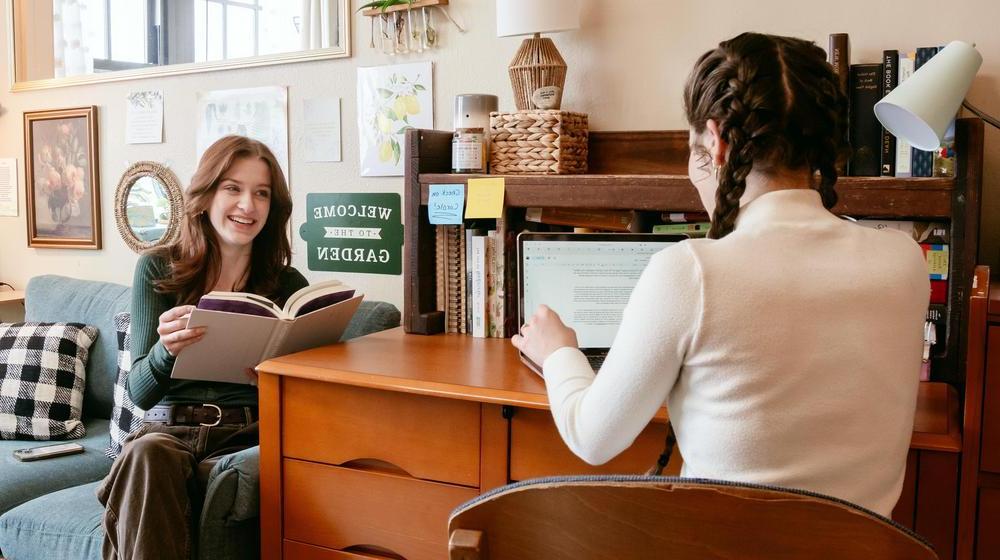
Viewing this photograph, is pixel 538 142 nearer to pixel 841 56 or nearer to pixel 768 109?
pixel 841 56

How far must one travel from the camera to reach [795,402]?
0.93 meters

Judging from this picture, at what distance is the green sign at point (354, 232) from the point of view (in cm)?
239

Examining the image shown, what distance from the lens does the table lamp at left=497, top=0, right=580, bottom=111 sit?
1939 millimetres

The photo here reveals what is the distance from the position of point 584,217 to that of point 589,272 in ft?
0.61

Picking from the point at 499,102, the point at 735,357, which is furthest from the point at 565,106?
the point at 735,357

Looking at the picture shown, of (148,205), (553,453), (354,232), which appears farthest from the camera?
(148,205)

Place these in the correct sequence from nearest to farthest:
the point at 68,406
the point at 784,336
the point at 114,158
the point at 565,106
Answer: the point at 784,336
the point at 565,106
the point at 68,406
the point at 114,158

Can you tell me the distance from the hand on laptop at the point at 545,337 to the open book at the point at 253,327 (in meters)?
0.64

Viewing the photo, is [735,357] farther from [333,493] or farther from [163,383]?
[163,383]

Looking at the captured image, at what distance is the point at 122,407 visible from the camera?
7.73ft

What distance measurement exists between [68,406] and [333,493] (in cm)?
122

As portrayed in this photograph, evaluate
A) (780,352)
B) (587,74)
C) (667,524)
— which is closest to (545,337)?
(780,352)

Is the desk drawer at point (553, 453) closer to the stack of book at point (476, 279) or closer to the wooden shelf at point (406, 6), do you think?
the stack of book at point (476, 279)

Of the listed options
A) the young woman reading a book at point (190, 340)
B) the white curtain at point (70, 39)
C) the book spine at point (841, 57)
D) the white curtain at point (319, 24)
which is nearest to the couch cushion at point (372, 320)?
the young woman reading a book at point (190, 340)
